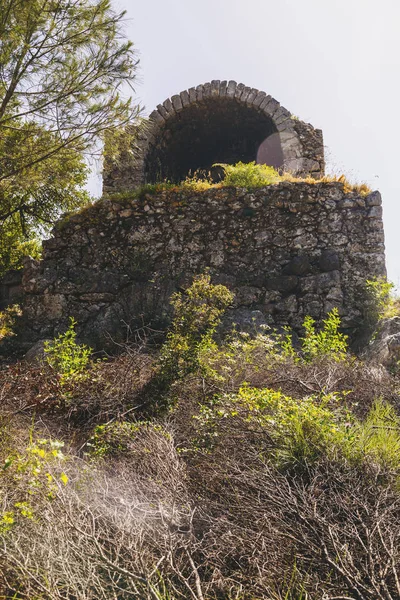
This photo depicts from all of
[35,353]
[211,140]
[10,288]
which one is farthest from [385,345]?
[211,140]

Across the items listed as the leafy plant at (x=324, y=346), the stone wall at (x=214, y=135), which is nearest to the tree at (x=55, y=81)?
the stone wall at (x=214, y=135)

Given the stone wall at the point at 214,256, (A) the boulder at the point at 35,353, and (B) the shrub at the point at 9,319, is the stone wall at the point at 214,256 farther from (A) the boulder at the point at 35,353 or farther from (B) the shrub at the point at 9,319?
(A) the boulder at the point at 35,353

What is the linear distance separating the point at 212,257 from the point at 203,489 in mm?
4705

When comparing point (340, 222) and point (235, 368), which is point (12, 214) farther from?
point (235, 368)

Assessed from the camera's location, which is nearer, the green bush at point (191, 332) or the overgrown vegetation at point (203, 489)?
the overgrown vegetation at point (203, 489)

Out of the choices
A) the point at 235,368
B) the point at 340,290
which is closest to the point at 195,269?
the point at 340,290

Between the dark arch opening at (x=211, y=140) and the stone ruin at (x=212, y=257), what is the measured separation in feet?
5.78

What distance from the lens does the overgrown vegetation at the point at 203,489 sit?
2027mm

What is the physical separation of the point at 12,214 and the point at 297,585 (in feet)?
33.3

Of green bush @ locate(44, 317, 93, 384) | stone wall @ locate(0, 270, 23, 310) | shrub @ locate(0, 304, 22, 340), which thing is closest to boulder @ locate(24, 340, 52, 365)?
shrub @ locate(0, 304, 22, 340)

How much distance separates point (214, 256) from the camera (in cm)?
712

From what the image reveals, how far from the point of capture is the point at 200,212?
23.9ft

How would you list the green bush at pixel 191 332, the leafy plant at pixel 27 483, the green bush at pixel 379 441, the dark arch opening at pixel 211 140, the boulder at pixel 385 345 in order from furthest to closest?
the dark arch opening at pixel 211 140 → the boulder at pixel 385 345 → the green bush at pixel 191 332 → the green bush at pixel 379 441 → the leafy plant at pixel 27 483

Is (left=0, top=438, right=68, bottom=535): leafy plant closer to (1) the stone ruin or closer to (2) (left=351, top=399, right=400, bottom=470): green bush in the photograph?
(2) (left=351, top=399, right=400, bottom=470): green bush
